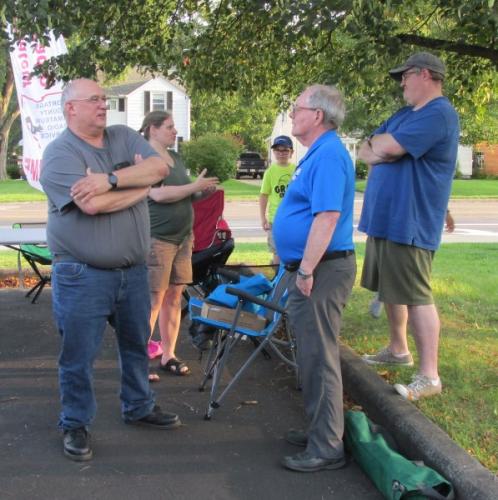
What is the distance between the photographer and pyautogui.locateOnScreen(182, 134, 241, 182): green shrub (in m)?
36.5

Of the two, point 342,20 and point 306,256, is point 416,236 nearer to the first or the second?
point 306,256

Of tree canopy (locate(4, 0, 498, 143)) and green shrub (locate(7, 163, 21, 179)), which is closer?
tree canopy (locate(4, 0, 498, 143))

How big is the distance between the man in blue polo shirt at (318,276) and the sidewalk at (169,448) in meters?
0.21

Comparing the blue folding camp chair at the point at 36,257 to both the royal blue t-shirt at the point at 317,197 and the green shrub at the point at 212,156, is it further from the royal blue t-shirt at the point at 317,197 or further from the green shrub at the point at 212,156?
the green shrub at the point at 212,156

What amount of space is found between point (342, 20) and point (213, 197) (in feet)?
7.31

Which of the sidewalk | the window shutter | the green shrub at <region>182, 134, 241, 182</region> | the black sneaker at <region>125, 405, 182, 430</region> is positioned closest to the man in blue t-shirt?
the sidewalk

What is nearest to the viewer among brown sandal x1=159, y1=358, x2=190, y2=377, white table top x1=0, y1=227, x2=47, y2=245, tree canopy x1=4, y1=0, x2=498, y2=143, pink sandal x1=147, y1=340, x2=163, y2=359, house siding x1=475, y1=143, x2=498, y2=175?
tree canopy x1=4, y1=0, x2=498, y2=143

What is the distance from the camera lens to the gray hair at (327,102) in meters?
3.57

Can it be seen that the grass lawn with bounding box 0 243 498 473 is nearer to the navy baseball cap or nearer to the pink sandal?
the pink sandal

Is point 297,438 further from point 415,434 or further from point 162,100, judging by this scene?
point 162,100

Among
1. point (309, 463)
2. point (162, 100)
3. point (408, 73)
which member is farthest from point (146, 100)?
point (309, 463)

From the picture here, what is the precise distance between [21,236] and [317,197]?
483cm

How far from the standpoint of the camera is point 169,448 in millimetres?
3896

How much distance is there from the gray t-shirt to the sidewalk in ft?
3.44
